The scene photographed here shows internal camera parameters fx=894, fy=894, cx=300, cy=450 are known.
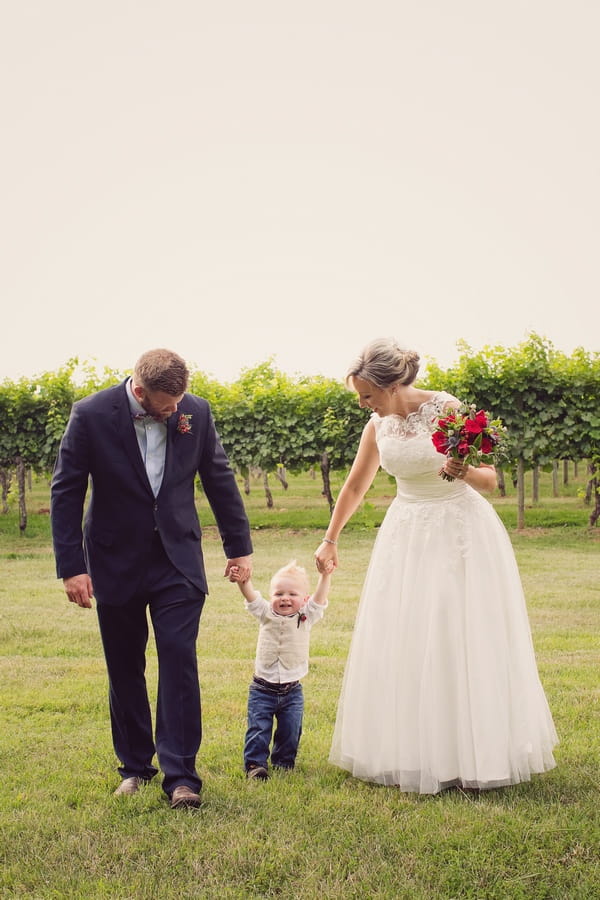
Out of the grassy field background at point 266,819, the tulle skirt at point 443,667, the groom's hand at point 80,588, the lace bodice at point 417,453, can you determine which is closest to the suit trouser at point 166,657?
the groom's hand at point 80,588

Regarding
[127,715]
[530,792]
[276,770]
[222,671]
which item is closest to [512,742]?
[530,792]

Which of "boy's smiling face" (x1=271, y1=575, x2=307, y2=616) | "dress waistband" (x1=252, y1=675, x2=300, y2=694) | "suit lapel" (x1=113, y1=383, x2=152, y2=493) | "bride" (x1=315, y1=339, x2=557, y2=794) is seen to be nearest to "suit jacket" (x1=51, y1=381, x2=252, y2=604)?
"suit lapel" (x1=113, y1=383, x2=152, y2=493)

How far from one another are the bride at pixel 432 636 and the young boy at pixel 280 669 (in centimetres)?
28

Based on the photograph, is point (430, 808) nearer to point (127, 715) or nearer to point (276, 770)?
point (276, 770)

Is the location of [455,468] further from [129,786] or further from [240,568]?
[129,786]

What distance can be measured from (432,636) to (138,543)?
1660mm

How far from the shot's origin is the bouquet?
4.65 metres

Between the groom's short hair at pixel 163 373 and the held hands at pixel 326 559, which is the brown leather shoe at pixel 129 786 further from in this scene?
the groom's short hair at pixel 163 373

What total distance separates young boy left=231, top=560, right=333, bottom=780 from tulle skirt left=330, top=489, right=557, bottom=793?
0.28m

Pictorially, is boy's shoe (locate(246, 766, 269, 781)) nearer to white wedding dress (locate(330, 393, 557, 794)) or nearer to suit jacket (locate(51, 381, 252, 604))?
white wedding dress (locate(330, 393, 557, 794))

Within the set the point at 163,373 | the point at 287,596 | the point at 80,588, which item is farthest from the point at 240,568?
the point at 163,373

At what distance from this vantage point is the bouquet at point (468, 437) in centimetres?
465

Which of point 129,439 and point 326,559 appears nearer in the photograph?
point 129,439

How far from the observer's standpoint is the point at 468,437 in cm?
466
